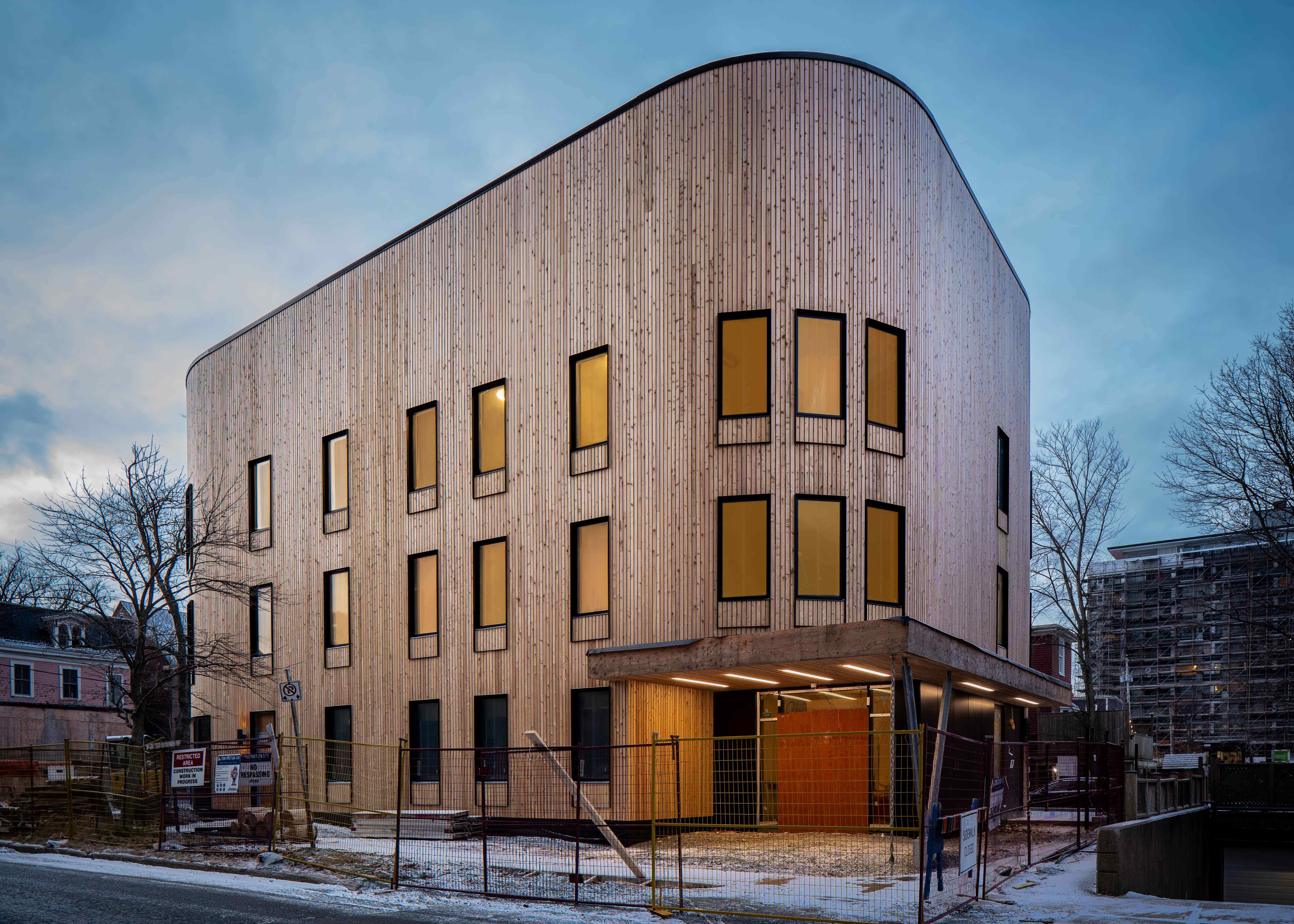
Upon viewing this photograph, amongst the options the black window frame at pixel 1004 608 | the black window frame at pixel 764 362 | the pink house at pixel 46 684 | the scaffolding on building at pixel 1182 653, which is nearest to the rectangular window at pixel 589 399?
the black window frame at pixel 764 362

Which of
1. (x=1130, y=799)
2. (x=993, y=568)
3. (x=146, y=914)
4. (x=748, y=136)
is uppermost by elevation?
(x=748, y=136)

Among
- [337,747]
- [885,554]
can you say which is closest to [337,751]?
[337,747]

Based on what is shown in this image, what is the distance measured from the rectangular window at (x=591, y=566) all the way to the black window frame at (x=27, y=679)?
46.8 m

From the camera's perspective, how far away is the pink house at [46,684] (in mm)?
54531

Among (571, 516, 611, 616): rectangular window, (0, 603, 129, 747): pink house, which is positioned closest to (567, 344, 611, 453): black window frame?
(571, 516, 611, 616): rectangular window

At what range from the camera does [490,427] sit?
83.1 ft

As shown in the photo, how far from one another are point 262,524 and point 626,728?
1649 centimetres

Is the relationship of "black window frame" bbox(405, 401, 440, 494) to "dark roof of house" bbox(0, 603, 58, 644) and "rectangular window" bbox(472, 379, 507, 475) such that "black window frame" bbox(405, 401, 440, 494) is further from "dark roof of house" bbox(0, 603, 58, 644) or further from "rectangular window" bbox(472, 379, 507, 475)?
"dark roof of house" bbox(0, 603, 58, 644)

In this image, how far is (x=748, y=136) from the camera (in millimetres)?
21641

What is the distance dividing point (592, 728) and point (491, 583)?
15.8 feet

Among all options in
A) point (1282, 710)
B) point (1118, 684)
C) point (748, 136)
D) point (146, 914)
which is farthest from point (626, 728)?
point (1118, 684)

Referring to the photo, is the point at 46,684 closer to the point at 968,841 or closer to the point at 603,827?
the point at 603,827

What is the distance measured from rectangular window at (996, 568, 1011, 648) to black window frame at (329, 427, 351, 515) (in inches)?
718

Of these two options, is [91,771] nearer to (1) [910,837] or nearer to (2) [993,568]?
(1) [910,837]
